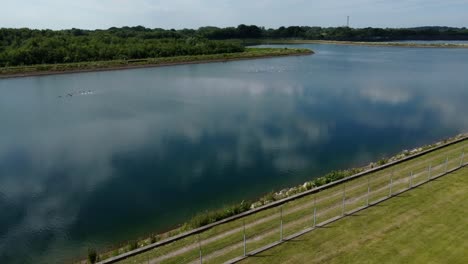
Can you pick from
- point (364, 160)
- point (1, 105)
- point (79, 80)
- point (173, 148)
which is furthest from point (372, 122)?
point (79, 80)

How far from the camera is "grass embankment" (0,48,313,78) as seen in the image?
7244 cm

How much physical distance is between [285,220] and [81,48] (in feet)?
285

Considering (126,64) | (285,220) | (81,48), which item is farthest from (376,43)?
(285,220)

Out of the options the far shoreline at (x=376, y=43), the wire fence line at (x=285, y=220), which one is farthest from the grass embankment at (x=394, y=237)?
the far shoreline at (x=376, y=43)

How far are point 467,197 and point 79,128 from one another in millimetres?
31226

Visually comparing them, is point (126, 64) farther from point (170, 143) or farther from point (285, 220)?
point (285, 220)

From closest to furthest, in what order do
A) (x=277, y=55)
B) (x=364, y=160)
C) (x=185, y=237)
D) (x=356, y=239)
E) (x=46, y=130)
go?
(x=356, y=239) → (x=185, y=237) → (x=364, y=160) → (x=46, y=130) → (x=277, y=55)

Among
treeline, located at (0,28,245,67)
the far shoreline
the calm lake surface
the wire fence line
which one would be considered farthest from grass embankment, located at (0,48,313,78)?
the wire fence line

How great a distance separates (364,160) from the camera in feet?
80.7

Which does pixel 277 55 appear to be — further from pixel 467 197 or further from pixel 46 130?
pixel 467 197

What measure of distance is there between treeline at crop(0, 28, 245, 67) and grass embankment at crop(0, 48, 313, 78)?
16.0ft

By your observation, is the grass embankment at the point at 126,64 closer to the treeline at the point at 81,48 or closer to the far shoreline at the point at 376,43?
the treeline at the point at 81,48

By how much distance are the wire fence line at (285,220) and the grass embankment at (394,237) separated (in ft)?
1.75

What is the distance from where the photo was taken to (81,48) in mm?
88875
